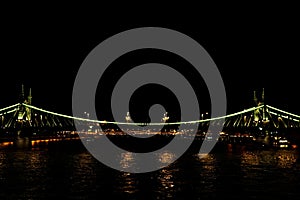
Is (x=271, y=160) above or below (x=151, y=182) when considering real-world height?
below

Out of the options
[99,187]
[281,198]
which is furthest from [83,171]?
[281,198]

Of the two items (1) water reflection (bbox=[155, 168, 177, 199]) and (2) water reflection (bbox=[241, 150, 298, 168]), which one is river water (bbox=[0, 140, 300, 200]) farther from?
(2) water reflection (bbox=[241, 150, 298, 168])

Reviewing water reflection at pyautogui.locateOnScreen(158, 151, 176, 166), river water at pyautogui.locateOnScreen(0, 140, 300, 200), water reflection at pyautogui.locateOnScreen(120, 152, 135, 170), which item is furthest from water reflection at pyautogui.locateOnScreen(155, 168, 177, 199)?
water reflection at pyautogui.locateOnScreen(158, 151, 176, 166)

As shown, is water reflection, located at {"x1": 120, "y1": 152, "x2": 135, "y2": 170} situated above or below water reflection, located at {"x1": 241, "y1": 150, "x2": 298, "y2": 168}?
above

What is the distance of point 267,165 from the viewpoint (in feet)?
122

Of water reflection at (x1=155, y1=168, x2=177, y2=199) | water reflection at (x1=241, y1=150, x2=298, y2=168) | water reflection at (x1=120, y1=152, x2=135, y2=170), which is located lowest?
water reflection at (x1=241, y1=150, x2=298, y2=168)

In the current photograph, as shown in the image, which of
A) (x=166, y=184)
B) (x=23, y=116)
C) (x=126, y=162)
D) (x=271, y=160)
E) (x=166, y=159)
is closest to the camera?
(x=166, y=184)

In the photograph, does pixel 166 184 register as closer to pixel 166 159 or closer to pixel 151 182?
pixel 151 182

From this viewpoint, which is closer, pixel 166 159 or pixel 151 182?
pixel 151 182

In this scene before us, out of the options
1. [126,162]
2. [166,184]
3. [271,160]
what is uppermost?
[126,162]

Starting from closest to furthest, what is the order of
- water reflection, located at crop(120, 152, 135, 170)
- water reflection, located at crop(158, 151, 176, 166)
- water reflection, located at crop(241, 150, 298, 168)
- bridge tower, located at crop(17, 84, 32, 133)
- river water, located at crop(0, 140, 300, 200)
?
river water, located at crop(0, 140, 300, 200), water reflection, located at crop(120, 152, 135, 170), water reflection, located at crop(241, 150, 298, 168), water reflection, located at crop(158, 151, 176, 166), bridge tower, located at crop(17, 84, 32, 133)

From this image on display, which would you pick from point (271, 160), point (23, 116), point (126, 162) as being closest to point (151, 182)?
point (126, 162)

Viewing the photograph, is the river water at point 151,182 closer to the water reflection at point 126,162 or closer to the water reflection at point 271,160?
the water reflection at point 271,160

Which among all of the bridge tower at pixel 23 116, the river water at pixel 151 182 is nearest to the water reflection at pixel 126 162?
the river water at pixel 151 182
